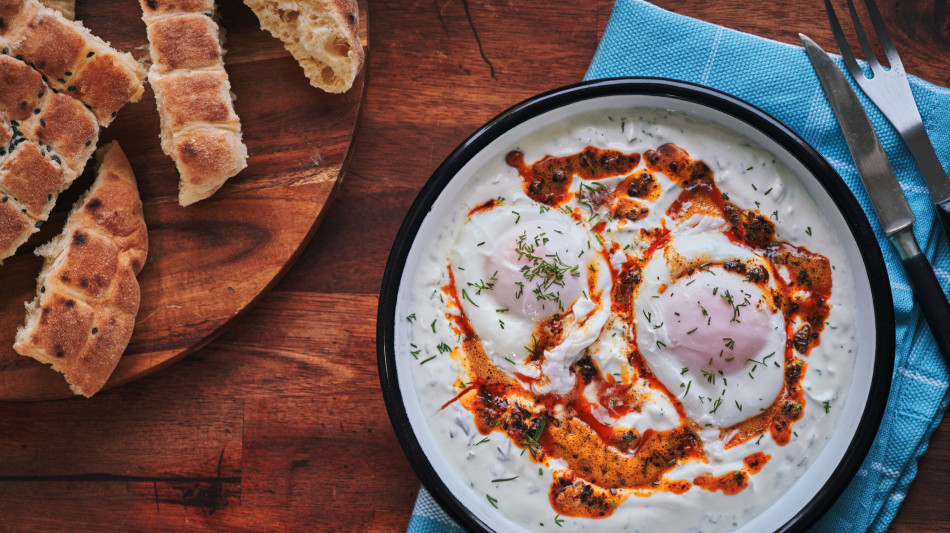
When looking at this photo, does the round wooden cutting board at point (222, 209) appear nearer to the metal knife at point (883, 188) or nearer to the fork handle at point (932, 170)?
the metal knife at point (883, 188)

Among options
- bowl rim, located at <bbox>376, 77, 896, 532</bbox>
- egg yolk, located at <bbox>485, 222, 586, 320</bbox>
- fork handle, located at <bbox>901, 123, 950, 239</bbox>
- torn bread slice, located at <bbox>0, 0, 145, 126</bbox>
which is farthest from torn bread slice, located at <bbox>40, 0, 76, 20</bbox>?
fork handle, located at <bbox>901, 123, 950, 239</bbox>

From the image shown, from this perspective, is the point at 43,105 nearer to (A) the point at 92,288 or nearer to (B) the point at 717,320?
(A) the point at 92,288

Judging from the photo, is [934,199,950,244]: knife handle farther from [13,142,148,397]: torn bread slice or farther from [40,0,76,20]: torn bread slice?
[40,0,76,20]: torn bread slice

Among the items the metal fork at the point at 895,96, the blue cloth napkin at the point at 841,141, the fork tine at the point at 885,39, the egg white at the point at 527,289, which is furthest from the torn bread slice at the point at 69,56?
the fork tine at the point at 885,39

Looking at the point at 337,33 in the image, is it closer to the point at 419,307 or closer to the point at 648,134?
the point at 419,307

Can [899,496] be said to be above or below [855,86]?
below

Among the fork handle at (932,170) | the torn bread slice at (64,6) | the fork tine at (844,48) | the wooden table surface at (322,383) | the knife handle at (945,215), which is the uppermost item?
the fork tine at (844,48)

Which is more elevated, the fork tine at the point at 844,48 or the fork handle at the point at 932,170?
the fork tine at the point at 844,48

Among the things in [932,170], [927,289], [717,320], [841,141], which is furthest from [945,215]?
[717,320]

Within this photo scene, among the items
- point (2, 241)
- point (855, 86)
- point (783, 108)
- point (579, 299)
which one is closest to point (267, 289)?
point (2, 241)
